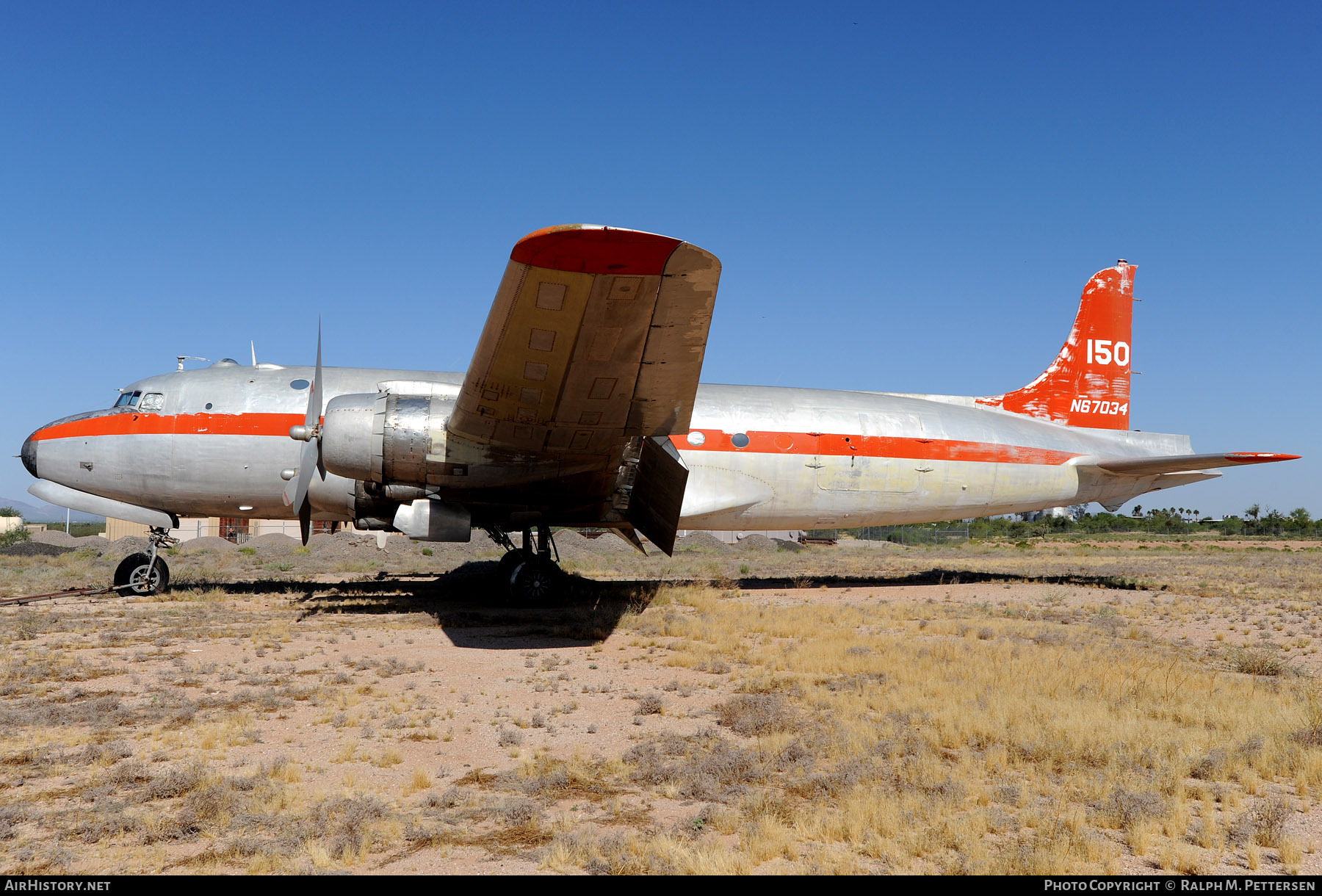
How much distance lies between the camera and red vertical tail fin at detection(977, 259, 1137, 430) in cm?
2095

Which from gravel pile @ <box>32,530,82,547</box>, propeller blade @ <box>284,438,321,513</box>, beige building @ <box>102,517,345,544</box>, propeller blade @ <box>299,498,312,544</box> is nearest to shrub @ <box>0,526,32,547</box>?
gravel pile @ <box>32,530,82,547</box>

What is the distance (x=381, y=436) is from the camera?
12383 millimetres

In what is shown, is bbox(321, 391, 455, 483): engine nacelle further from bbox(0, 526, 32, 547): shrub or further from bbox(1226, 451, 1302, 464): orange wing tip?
bbox(0, 526, 32, 547): shrub

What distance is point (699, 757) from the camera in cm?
634

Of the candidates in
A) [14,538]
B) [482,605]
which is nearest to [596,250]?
[482,605]

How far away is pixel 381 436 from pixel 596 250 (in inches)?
214

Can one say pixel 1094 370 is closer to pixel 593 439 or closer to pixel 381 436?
pixel 593 439

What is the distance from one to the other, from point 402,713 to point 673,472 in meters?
6.47

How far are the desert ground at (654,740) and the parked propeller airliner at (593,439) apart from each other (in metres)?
1.98

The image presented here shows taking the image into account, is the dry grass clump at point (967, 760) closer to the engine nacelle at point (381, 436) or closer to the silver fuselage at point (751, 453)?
the engine nacelle at point (381, 436)

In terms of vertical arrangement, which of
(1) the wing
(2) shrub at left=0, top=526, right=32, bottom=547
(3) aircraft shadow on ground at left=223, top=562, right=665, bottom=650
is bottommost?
(2) shrub at left=0, top=526, right=32, bottom=547

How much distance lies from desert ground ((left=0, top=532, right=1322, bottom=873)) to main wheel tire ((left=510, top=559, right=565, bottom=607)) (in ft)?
1.09

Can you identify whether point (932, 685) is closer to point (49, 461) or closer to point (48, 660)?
point (48, 660)

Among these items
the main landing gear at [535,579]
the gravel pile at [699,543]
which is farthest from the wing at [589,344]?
the gravel pile at [699,543]
